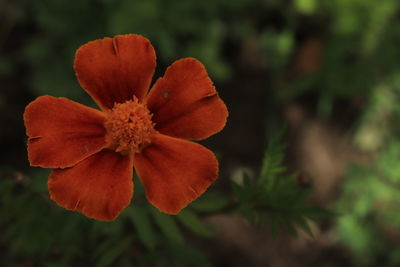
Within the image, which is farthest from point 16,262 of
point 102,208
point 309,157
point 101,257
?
point 309,157

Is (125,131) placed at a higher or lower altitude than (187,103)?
lower

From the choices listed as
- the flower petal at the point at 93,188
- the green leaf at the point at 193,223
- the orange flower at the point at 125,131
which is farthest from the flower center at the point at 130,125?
the green leaf at the point at 193,223

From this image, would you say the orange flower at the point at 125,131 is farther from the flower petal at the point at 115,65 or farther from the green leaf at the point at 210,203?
the green leaf at the point at 210,203

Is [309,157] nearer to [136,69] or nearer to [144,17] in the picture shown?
[144,17]

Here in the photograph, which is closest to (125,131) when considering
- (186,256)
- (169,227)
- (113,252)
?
(169,227)

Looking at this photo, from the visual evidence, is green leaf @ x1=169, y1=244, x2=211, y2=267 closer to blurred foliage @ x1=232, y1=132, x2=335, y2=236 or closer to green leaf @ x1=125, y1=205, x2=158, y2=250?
green leaf @ x1=125, y1=205, x2=158, y2=250

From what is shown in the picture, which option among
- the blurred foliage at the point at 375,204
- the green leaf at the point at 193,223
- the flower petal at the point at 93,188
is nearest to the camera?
the flower petal at the point at 93,188

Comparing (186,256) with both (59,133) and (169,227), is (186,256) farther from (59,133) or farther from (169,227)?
(59,133)
